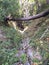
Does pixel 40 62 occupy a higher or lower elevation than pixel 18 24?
higher

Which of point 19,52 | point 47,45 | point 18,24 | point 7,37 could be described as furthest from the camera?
point 18,24

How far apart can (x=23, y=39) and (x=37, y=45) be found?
5.27 ft

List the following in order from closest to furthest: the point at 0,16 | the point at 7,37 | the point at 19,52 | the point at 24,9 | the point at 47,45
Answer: the point at 47,45, the point at 19,52, the point at 7,37, the point at 0,16, the point at 24,9

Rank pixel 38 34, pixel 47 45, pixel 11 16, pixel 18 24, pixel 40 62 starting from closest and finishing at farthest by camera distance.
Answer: pixel 40 62 → pixel 47 45 → pixel 38 34 → pixel 11 16 → pixel 18 24

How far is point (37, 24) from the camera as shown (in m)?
7.41

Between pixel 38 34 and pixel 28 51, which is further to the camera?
pixel 38 34

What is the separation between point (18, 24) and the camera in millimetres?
8977

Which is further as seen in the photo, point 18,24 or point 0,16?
point 18,24

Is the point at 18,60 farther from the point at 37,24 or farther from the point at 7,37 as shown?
the point at 37,24

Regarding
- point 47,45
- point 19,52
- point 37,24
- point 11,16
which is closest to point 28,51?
point 19,52

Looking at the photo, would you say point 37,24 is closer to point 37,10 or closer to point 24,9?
point 37,10

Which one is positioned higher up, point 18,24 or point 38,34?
point 38,34

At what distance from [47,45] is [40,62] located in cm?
73

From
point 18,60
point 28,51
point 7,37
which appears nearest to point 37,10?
point 7,37
